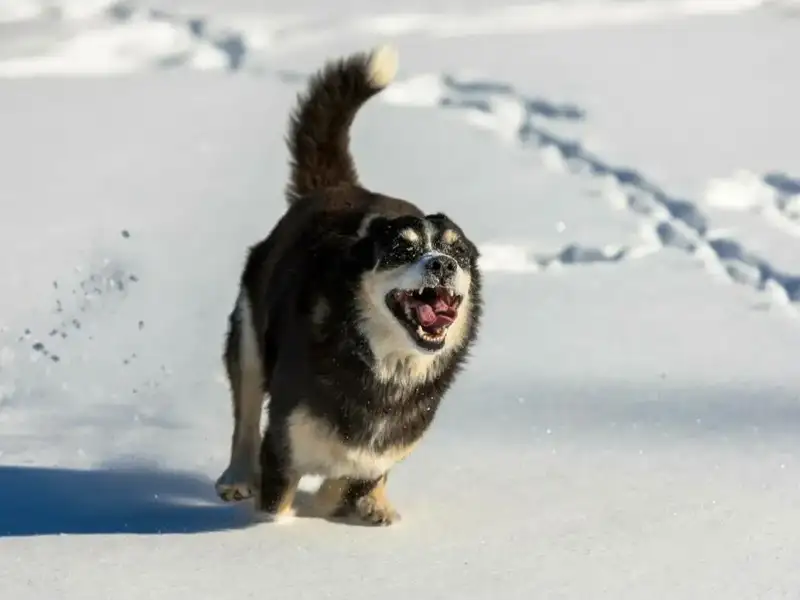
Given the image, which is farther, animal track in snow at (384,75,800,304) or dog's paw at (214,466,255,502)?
animal track in snow at (384,75,800,304)

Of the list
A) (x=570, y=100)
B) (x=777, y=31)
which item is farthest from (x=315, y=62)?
(x=777, y=31)

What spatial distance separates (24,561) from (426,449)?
1773 mm

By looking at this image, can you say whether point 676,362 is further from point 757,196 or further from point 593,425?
point 757,196

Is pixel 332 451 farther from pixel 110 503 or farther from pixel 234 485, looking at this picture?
pixel 110 503

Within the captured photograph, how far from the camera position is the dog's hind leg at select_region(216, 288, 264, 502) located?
4.90 meters

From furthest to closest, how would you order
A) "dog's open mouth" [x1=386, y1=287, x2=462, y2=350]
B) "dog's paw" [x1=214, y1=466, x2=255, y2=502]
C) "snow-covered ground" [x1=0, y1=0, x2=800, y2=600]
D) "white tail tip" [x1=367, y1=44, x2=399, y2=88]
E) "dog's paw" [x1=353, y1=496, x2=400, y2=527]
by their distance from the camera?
"white tail tip" [x1=367, y1=44, x2=399, y2=88], "dog's paw" [x1=214, y1=466, x2=255, y2=502], "dog's paw" [x1=353, y1=496, x2=400, y2=527], "dog's open mouth" [x1=386, y1=287, x2=462, y2=350], "snow-covered ground" [x1=0, y1=0, x2=800, y2=600]

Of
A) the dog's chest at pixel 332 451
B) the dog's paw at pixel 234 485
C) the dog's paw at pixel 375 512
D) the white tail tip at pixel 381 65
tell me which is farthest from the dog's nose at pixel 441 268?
the white tail tip at pixel 381 65

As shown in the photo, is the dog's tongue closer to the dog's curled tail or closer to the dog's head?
the dog's head

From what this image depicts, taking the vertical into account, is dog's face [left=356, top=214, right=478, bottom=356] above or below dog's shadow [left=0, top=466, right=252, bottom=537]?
above

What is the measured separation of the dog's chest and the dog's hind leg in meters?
0.55

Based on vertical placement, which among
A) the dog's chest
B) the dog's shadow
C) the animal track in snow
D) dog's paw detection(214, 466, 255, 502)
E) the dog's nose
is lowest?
the animal track in snow

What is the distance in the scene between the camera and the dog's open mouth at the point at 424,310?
412 cm

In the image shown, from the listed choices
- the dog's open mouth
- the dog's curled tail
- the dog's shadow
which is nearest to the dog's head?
the dog's open mouth

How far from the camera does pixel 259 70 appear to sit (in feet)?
30.3
